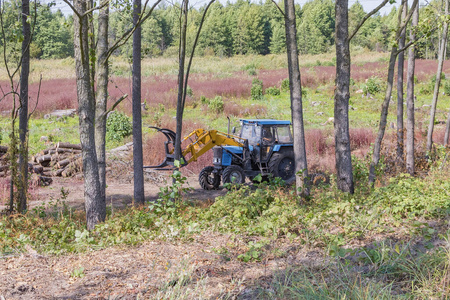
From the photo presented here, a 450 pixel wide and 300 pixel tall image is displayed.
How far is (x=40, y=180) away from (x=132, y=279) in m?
8.94

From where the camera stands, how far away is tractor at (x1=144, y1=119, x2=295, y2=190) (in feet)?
36.2

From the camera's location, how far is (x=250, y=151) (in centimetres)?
1129

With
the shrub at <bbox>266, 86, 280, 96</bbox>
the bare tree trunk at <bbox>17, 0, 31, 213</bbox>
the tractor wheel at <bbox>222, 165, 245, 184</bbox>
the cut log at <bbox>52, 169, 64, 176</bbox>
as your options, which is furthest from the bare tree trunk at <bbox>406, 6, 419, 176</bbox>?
the shrub at <bbox>266, 86, 280, 96</bbox>

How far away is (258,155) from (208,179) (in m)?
1.57

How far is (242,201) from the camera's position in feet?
20.5

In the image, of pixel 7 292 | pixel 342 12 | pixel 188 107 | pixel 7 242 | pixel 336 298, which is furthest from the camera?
pixel 188 107

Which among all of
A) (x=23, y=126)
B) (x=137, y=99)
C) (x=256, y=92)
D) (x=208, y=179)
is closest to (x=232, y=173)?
(x=208, y=179)

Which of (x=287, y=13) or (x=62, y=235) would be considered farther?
(x=287, y=13)

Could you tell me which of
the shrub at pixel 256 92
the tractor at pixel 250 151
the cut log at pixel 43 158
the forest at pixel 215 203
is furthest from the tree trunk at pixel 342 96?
the shrub at pixel 256 92

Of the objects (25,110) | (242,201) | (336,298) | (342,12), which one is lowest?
(336,298)

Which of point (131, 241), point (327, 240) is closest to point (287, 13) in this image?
point (327, 240)

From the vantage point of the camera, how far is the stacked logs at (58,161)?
12.7m

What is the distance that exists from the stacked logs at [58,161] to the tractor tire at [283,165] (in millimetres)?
6141

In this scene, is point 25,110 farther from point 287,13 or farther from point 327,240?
point 327,240
